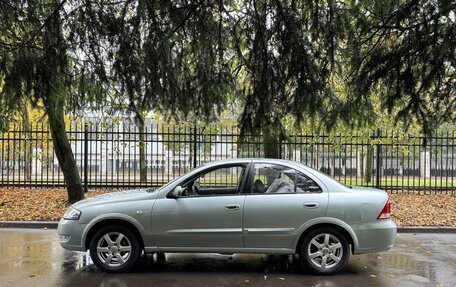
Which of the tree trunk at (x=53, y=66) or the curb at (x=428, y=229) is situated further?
the curb at (x=428, y=229)

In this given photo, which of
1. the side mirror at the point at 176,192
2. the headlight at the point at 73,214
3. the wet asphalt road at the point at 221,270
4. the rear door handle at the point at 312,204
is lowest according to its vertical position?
the wet asphalt road at the point at 221,270

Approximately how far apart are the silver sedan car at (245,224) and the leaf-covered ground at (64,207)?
4.71 metres

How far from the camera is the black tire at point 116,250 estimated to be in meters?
6.06

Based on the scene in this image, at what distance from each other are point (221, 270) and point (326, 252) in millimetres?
1536

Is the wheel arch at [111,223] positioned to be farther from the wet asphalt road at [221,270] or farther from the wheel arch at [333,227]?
the wheel arch at [333,227]

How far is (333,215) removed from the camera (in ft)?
19.5

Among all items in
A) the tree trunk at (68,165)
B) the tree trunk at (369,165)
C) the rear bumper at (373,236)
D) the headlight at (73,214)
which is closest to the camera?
the rear bumper at (373,236)

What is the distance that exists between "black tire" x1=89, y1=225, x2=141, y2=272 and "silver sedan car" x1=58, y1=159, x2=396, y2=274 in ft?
0.04

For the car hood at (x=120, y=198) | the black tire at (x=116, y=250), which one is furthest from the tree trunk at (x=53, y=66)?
the black tire at (x=116, y=250)

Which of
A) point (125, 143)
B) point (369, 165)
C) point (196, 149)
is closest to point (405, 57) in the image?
point (196, 149)

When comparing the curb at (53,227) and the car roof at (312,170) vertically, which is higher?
the car roof at (312,170)

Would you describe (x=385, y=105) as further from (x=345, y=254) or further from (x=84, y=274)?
(x=84, y=274)

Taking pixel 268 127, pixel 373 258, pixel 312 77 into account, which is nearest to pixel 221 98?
pixel 268 127

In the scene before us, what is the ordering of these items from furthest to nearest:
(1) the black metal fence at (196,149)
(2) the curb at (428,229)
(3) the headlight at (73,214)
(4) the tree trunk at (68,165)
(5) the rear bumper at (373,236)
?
1. (1) the black metal fence at (196,149)
2. (4) the tree trunk at (68,165)
3. (2) the curb at (428,229)
4. (3) the headlight at (73,214)
5. (5) the rear bumper at (373,236)
